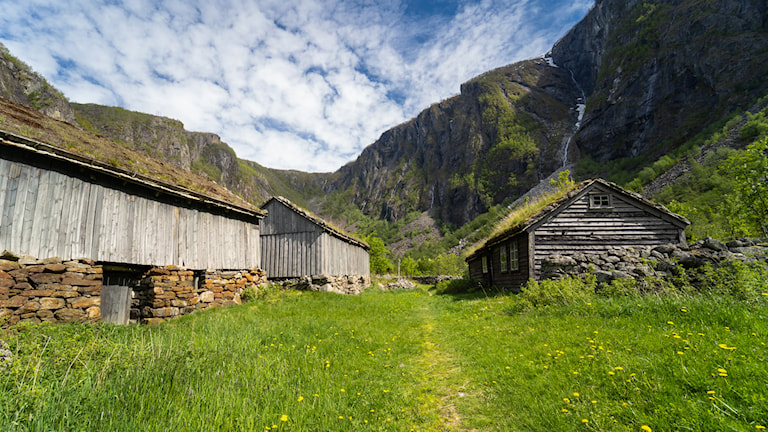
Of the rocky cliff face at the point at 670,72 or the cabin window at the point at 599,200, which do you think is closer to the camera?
the cabin window at the point at 599,200

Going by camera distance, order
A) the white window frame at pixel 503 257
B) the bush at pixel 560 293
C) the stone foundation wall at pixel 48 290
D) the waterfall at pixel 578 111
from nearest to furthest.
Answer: the stone foundation wall at pixel 48 290, the bush at pixel 560 293, the white window frame at pixel 503 257, the waterfall at pixel 578 111

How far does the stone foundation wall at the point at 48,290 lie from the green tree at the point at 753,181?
18897 millimetres

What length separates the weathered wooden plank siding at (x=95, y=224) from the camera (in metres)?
7.12

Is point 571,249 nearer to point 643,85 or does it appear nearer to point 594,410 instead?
point 594,410

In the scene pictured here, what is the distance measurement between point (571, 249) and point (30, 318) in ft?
59.3

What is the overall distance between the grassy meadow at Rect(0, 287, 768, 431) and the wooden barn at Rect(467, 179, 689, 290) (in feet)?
22.8

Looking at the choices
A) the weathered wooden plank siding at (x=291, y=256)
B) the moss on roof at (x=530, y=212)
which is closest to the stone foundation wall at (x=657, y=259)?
the moss on roof at (x=530, y=212)

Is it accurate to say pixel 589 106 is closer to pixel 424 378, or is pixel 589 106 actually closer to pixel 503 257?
pixel 503 257

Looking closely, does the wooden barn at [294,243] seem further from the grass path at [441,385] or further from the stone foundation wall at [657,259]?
the stone foundation wall at [657,259]

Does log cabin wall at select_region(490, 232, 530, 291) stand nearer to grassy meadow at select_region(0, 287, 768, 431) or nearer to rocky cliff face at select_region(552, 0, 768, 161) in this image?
grassy meadow at select_region(0, 287, 768, 431)

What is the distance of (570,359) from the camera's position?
489cm

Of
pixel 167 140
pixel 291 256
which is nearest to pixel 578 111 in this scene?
pixel 291 256

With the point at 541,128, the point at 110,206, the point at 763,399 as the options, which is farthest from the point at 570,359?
the point at 541,128

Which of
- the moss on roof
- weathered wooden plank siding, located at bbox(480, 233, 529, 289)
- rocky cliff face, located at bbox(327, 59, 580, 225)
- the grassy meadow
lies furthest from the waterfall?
the grassy meadow
